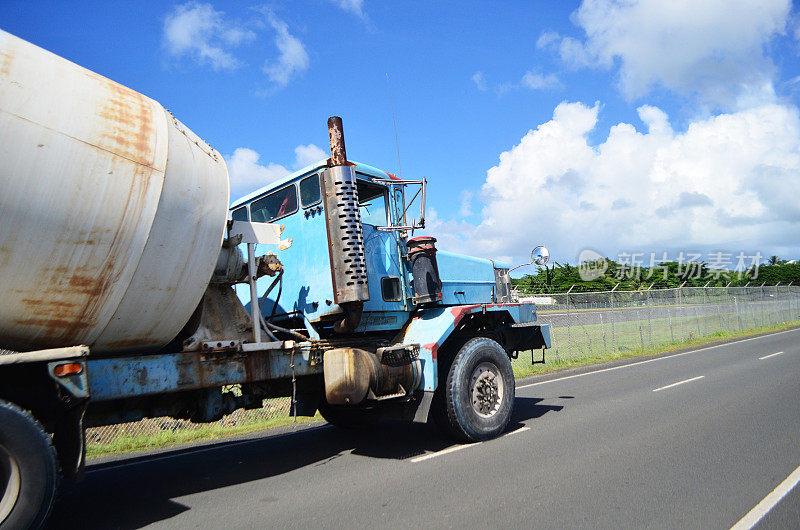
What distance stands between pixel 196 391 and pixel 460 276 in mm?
3952

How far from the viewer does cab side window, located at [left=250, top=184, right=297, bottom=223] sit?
6367 mm

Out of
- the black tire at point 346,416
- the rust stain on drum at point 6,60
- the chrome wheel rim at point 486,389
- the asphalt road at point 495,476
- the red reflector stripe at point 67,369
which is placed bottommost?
the asphalt road at point 495,476

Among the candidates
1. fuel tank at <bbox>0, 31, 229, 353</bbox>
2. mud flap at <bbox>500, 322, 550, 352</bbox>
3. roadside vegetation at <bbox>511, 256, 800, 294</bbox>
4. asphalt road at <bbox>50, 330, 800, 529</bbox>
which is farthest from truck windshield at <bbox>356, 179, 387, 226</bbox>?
roadside vegetation at <bbox>511, 256, 800, 294</bbox>

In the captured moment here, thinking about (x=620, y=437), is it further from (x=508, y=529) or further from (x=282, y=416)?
(x=282, y=416)

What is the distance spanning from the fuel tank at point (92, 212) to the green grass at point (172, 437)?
356cm

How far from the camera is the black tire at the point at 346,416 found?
23.3 ft

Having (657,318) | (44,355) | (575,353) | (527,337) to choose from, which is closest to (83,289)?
(44,355)

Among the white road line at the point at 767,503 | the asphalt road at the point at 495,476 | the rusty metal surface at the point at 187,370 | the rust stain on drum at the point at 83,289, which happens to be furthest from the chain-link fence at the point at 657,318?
the white road line at the point at 767,503

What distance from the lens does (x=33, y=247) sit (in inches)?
138

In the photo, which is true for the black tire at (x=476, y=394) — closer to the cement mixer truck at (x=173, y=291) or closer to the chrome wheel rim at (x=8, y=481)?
the cement mixer truck at (x=173, y=291)

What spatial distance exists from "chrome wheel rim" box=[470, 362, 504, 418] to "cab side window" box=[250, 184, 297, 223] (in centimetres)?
297

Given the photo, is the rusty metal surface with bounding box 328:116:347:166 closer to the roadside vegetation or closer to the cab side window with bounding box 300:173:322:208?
the cab side window with bounding box 300:173:322:208

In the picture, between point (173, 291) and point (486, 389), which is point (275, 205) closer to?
point (173, 291)

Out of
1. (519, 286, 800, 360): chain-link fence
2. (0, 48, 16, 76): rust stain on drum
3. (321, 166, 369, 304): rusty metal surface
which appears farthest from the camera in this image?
(519, 286, 800, 360): chain-link fence
